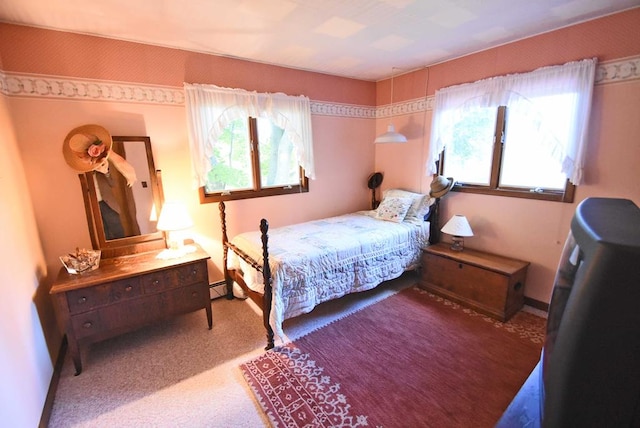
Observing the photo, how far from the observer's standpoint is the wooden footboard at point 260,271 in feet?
7.03

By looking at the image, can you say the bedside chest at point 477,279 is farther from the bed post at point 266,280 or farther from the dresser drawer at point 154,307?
the dresser drawer at point 154,307

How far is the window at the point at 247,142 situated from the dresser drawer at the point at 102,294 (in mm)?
1050

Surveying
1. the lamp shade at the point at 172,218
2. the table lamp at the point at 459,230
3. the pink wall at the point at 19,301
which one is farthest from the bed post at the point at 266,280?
A: the table lamp at the point at 459,230

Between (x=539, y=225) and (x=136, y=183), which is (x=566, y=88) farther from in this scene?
(x=136, y=183)

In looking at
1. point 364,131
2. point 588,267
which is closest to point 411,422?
point 588,267

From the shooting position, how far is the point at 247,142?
10.2ft

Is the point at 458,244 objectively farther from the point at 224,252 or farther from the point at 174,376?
the point at 174,376

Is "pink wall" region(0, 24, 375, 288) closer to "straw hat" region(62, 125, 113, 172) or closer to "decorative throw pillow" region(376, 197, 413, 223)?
"straw hat" region(62, 125, 113, 172)

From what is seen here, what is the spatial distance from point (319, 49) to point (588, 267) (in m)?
2.84

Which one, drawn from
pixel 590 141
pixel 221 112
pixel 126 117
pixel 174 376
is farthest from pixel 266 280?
pixel 590 141

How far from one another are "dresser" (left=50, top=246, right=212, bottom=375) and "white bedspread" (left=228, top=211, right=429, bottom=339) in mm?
472

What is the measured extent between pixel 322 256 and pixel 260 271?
0.54 meters

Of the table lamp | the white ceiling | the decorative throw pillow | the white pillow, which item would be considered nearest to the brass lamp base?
the table lamp

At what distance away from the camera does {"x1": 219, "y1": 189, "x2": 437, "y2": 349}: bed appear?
7.35 feet
